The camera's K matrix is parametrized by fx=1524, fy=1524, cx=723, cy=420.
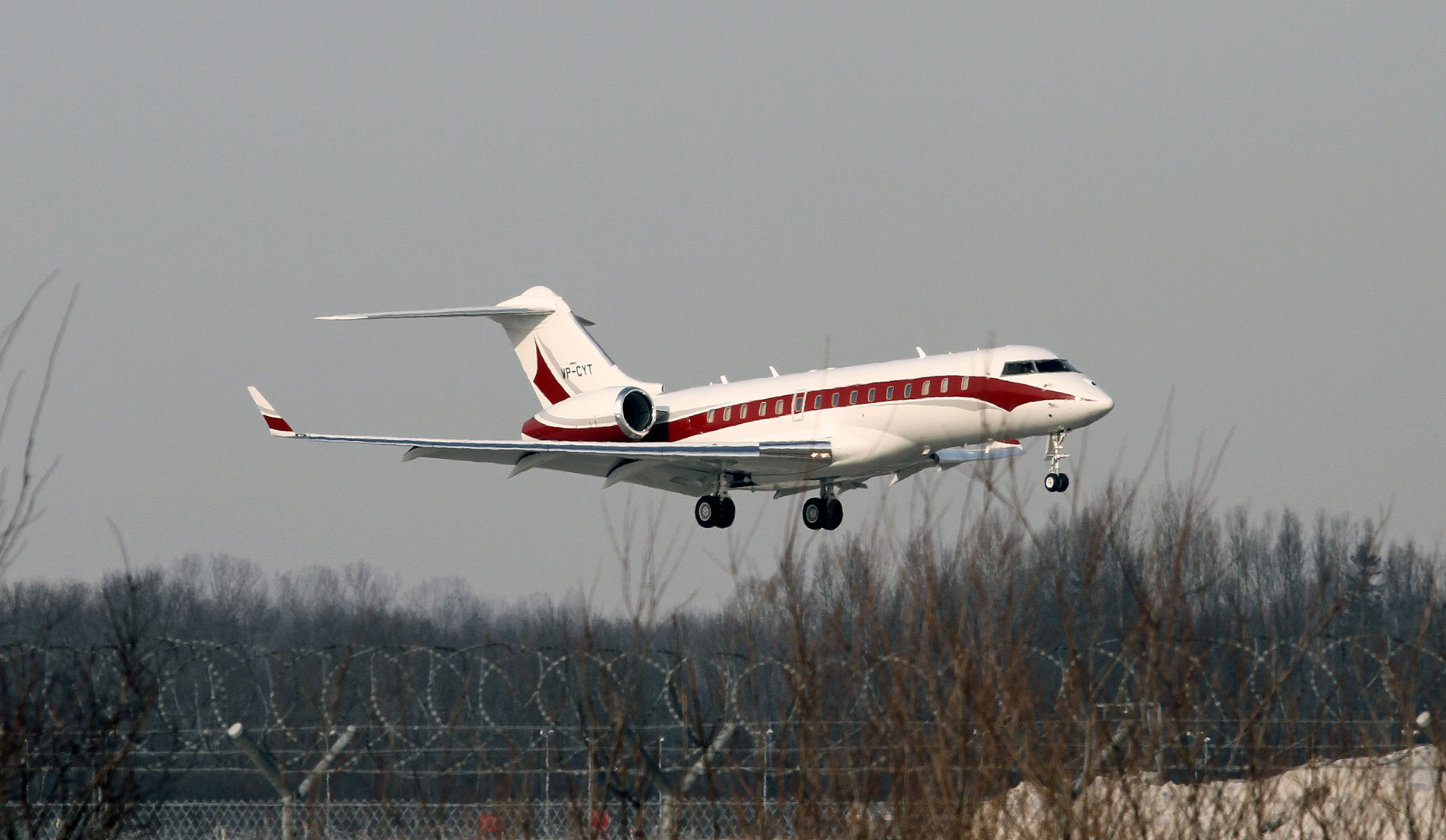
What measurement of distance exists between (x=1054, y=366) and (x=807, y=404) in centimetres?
488

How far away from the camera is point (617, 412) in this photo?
3133cm

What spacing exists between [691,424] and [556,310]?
354 inches

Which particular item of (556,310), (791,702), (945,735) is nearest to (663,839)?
(791,702)

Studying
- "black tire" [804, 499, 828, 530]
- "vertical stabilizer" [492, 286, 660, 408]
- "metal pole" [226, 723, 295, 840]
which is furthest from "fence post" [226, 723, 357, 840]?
"vertical stabilizer" [492, 286, 660, 408]

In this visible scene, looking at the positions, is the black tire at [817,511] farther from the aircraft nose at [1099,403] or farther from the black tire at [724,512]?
the aircraft nose at [1099,403]

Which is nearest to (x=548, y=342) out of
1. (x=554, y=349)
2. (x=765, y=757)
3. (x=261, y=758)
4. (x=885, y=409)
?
(x=554, y=349)

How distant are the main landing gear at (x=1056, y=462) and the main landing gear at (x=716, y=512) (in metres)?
7.77

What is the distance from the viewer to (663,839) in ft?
25.4

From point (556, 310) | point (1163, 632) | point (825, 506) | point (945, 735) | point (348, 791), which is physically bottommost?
point (348, 791)

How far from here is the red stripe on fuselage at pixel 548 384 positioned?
38.0 metres

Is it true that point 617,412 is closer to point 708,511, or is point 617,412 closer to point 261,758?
point 708,511

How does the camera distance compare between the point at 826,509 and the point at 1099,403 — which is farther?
the point at 826,509

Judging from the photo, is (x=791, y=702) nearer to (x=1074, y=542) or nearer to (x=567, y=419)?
(x=1074, y=542)

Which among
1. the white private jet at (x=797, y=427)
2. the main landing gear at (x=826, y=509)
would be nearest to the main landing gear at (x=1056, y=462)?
the white private jet at (x=797, y=427)
